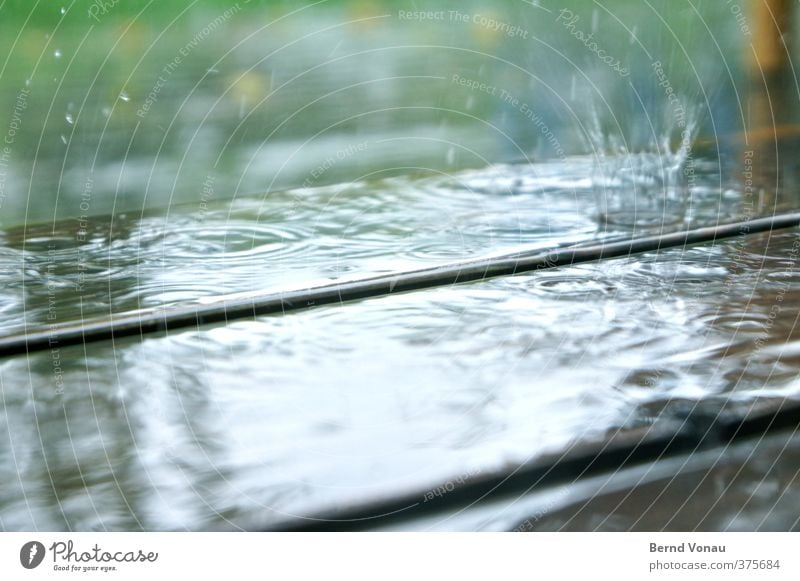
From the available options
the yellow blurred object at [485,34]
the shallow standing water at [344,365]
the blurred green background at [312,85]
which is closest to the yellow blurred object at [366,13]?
the blurred green background at [312,85]

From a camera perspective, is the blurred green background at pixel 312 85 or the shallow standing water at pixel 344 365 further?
the blurred green background at pixel 312 85

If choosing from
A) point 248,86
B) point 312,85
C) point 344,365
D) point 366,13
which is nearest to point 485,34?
point 366,13

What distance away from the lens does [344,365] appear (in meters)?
0.58

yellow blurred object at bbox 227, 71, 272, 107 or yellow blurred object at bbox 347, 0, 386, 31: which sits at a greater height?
yellow blurred object at bbox 347, 0, 386, 31

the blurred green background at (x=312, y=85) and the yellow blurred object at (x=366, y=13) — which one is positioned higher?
the yellow blurred object at (x=366, y=13)

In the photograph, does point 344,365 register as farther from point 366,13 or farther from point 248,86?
point 248,86

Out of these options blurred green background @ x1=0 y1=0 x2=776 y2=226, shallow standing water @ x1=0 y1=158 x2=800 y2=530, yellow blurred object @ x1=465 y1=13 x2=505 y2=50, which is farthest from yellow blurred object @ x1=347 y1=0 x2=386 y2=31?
shallow standing water @ x1=0 y1=158 x2=800 y2=530

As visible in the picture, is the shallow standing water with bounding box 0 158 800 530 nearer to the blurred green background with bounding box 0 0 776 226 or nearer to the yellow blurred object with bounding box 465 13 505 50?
the blurred green background with bounding box 0 0 776 226

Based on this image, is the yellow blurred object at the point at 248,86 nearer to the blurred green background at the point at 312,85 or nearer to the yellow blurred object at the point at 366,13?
the blurred green background at the point at 312,85

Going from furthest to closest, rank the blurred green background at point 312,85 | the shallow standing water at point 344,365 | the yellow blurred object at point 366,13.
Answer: the yellow blurred object at point 366,13
the blurred green background at point 312,85
the shallow standing water at point 344,365

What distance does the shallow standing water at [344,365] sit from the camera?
449mm

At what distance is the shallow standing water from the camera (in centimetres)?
45

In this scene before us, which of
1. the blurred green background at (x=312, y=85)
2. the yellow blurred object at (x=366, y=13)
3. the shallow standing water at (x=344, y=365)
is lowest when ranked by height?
the shallow standing water at (x=344, y=365)
